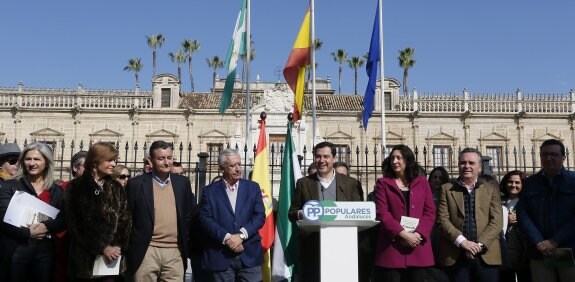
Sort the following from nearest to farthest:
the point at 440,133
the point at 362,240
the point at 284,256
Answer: the point at 362,240 → the point at 284,256 → the point at 440,133

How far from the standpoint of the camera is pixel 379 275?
4.54 metres

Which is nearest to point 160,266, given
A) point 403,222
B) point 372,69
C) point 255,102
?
point 403,222

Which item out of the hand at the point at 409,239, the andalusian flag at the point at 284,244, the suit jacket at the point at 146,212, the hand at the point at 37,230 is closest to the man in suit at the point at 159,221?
the suit jacket at the point at 146,212

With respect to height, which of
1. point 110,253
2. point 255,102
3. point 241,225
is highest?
point 255,102

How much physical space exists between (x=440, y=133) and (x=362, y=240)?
25.0 meters

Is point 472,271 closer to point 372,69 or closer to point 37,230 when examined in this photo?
point 37,230

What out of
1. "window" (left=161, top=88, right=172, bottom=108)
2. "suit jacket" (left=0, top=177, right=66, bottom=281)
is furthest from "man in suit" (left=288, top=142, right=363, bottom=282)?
"window" (left=161, top=88, right=172, bottom=108)

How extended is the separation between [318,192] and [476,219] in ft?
4.38

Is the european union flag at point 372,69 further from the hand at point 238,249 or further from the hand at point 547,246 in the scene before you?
the hand at point 238,249

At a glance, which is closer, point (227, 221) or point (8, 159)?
point (227, 221)

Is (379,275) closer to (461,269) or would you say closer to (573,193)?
(461,269)

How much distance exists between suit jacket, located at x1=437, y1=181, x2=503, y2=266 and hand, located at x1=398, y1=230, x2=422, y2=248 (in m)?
0.34

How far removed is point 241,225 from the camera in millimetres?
4758

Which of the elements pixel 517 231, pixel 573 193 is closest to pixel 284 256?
pixel 517 231
